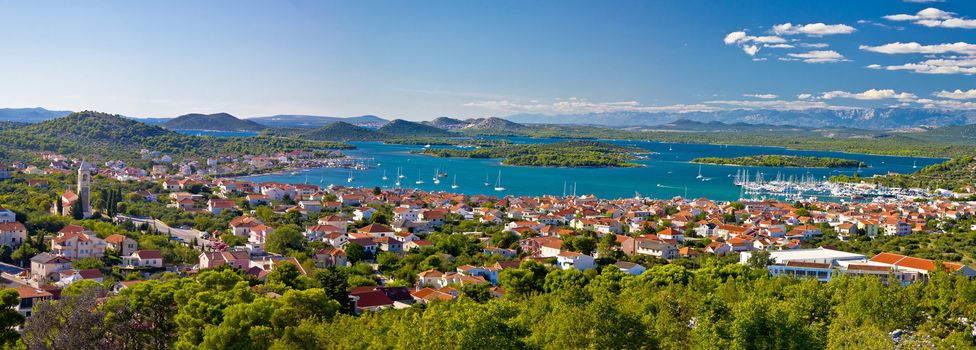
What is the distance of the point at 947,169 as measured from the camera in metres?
54.7

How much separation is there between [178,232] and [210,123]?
125535mm

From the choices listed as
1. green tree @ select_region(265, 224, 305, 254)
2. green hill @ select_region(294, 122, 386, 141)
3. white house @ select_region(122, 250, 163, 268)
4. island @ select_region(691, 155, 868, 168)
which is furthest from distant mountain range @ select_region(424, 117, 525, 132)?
white house @ select_region(122, 250, 163, 268)

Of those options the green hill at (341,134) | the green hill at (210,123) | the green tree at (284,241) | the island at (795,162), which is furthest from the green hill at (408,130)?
the green tree at (284,241)

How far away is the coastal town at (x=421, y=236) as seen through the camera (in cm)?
1609

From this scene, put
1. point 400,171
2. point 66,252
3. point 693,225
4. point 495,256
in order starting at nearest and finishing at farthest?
1. point 66,252
2. point 495,256
3. point 693,225
4. point 400,171

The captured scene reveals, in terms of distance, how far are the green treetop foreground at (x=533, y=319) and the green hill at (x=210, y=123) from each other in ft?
437

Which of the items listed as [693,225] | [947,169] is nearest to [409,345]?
[693,225]

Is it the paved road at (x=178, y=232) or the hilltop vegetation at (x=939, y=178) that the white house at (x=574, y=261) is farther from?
the hilltop vegetation at (x=939, y=178)

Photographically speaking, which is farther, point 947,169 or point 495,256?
point 947,169

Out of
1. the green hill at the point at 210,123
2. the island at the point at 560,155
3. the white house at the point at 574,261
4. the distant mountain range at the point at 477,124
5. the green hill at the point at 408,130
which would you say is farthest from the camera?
the distant mountain range at the point at 477,124

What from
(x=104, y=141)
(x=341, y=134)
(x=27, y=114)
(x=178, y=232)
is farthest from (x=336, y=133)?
(x=178, y=232)

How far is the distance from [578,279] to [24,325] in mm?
9129

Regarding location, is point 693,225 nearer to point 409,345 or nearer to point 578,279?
point 578,279

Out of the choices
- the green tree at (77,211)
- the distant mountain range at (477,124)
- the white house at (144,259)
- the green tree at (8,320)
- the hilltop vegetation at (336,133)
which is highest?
the distant mountain range at (477,124)
